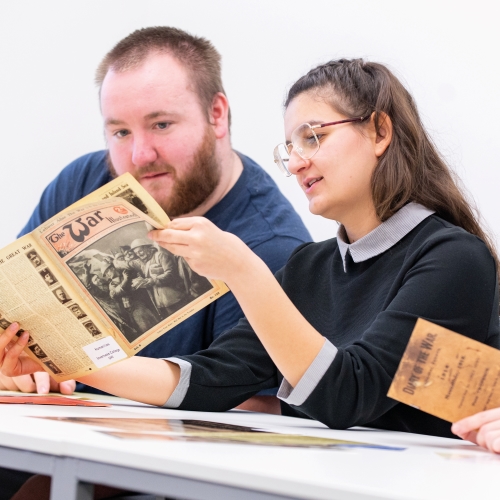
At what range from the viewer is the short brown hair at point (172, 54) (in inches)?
78.1

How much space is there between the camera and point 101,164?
2146 mm

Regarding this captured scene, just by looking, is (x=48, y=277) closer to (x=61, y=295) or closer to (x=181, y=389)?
(x=61, y=295)

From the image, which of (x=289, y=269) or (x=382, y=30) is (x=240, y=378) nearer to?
(x=289, y=269)

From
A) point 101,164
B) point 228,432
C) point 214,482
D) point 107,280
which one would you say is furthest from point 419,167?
point 101,164

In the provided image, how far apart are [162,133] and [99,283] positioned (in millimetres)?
863

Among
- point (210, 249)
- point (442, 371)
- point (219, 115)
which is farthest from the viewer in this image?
point (219, 115)

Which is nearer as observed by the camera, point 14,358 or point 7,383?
point 14,358

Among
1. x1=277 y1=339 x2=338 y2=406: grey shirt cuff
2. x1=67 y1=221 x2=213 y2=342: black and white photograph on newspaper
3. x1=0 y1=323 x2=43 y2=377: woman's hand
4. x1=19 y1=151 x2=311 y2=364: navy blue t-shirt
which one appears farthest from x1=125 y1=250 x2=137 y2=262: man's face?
x1=19 y1=151 x2=311 y2=364: navy blue t-shirt

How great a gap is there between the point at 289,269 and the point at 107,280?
0.45 metres

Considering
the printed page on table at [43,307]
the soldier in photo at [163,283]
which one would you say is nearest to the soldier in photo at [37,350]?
the printed page on table at [43,307]

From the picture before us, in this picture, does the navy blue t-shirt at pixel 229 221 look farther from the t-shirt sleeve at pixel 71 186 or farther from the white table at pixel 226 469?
the white table at pixel 226 469

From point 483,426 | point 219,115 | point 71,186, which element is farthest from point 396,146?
point 71,186

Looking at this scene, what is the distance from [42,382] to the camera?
1.39 metres

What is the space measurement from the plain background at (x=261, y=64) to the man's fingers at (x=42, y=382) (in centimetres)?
91
